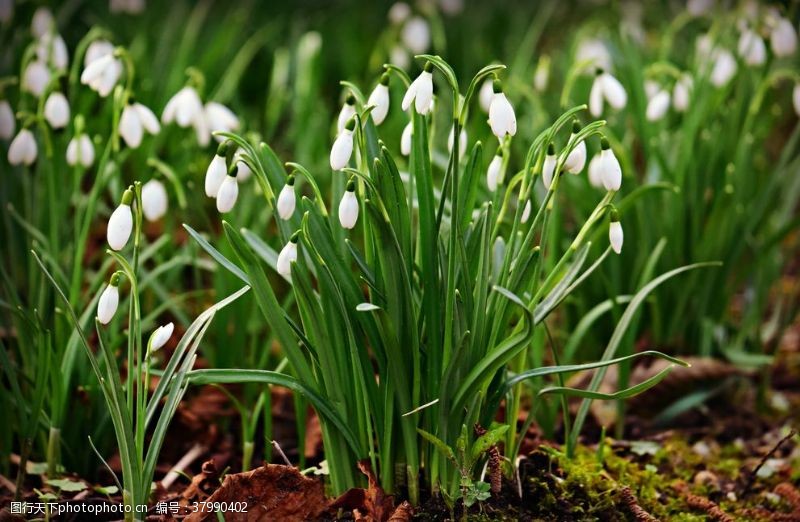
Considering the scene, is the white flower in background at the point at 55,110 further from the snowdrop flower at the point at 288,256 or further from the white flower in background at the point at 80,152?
the snowdrop flower at the point at 288,256

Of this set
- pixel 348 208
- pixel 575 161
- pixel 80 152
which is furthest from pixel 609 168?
pixel 80 152

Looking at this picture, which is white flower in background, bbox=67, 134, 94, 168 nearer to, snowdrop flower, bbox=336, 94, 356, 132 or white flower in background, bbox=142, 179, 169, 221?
white flower in background, bbox=142, 179, 169, 221

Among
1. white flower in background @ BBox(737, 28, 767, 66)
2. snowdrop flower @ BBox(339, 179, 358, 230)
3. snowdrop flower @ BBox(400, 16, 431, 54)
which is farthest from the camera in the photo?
snowdrop flower @ BBox(400, 16, 431, 54)

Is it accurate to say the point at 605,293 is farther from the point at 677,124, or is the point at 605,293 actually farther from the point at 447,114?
the point at 447,114

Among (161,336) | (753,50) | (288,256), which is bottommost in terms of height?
(161,336)

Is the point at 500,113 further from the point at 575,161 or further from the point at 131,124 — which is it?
the point at 131,124

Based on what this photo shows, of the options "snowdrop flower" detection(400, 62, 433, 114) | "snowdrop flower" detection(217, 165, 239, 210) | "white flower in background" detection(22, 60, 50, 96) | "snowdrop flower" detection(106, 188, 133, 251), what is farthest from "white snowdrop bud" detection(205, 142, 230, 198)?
"white flower in background" detection(22, 60, 50, 96)

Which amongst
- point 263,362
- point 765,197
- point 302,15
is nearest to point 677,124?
point 765,197

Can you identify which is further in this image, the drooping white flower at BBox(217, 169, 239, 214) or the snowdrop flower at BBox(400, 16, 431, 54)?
the snowdrop flower at BBox(400, 16, 431, 54)

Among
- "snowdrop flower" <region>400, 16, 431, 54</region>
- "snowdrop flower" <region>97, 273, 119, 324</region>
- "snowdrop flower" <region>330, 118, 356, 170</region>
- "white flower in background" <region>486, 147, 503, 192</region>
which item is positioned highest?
"snowdrop flower" <region>400, 16, 431, 54</region>
